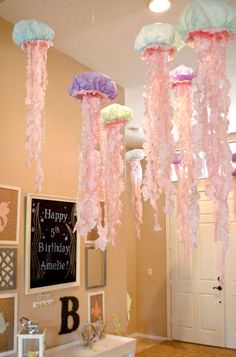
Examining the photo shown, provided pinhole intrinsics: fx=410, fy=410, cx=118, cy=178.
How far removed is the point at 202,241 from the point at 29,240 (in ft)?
11.6

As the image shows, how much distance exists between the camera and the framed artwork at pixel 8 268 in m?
2.56

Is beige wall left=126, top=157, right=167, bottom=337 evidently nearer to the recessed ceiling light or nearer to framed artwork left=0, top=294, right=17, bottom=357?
framed artwork left=0, top=294, right=17, bottom=357

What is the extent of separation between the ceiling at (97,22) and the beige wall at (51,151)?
0.17m

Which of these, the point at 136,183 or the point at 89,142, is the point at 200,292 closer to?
the point at 136,183

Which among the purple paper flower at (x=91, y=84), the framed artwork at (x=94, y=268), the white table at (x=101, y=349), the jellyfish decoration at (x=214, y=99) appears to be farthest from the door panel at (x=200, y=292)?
the jellyfish decoration at (x=214, y=99)

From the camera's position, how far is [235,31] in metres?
1.64

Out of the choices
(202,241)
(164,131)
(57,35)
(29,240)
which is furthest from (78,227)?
(202,241)

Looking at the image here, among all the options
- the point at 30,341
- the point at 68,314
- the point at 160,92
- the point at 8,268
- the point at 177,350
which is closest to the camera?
the point at 160,92

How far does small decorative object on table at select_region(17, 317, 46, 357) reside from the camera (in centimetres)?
242

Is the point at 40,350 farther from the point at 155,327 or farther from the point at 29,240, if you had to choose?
the point at 155,327

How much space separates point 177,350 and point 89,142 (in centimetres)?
422

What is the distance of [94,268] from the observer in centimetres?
332

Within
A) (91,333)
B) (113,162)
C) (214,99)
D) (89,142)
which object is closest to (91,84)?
(89,142)

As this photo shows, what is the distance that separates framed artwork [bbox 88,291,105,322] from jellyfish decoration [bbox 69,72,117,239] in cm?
139
